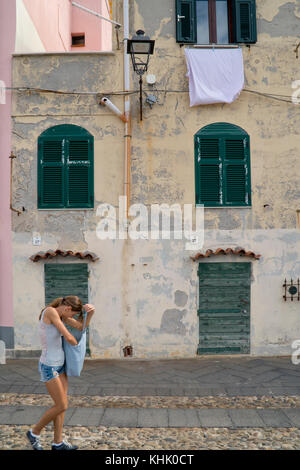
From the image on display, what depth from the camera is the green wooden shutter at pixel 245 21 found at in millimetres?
10172

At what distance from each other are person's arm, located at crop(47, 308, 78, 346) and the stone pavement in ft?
5.81

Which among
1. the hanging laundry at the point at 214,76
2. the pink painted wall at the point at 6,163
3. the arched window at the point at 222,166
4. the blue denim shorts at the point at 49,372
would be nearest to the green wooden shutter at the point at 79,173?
the pink painted wall at the point at 6,163

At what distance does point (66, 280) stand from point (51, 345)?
5152 millimetres

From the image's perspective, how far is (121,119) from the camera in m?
10.1

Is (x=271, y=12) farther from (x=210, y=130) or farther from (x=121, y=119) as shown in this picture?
(x=121, y=119)

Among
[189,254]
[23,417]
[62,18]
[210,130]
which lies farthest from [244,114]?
[62,18]

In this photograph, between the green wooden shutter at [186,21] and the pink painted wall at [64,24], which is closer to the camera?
the green wooden shutter at [186,21]

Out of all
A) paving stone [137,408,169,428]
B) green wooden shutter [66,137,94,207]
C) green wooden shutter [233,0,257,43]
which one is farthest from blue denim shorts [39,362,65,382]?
green wooden shutter [233,0,257,43]

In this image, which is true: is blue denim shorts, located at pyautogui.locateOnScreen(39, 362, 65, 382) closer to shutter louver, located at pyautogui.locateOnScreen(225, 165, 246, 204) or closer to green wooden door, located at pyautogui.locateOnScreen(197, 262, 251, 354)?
green wooden door, located at pyautogui.locateOnScreen(197, 262, 251, 354)

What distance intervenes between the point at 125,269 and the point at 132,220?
1084 mm

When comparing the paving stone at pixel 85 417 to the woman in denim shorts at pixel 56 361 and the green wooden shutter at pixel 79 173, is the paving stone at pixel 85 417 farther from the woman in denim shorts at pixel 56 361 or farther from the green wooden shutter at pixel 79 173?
the green wooden shutter at pixel 79 173

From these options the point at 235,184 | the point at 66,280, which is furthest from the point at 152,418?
the point at 235,184

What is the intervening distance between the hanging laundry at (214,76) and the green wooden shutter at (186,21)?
349mm

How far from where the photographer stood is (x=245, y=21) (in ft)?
33.5
